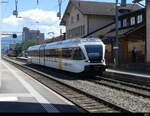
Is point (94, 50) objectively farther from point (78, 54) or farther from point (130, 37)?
point (130, 37)

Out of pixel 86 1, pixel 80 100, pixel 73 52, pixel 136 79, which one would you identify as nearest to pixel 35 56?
pixel 86 1

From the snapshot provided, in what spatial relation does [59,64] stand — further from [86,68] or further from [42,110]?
[42,110]

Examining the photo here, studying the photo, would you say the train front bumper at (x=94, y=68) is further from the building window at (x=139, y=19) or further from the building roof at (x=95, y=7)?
the building roof at (x=95, y=7)

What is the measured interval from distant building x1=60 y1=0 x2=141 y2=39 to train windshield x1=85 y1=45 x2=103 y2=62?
32926 millimetres

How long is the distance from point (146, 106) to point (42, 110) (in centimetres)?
348

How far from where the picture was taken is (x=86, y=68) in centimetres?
2609

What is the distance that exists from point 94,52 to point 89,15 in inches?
1378

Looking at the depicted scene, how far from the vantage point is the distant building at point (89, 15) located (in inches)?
2406

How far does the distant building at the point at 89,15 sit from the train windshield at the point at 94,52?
108 ft

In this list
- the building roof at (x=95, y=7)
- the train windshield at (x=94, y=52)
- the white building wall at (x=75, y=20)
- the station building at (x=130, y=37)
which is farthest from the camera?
the white building wall at (x=75, y=20)

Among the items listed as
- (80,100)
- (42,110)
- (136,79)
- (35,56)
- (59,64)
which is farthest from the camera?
(35,56)

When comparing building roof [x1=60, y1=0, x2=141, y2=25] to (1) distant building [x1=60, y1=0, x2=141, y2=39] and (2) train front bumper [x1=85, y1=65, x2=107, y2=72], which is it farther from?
(2) train front bumper [x1=85, y1=65, x2=107, y2=72]

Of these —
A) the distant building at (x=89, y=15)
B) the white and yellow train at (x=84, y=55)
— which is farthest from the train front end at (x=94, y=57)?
the distant building at (x=89, y=15)

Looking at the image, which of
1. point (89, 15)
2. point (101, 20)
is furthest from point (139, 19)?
point (101, 20)
